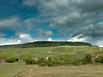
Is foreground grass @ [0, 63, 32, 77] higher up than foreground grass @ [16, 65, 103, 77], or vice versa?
foreground grass @ [0, 63, 32, 77]

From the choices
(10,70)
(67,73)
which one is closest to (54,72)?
(67,73)

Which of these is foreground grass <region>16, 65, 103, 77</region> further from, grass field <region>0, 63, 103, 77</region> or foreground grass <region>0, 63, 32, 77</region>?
foreground grass <region>0, 63, 32, 77</region>

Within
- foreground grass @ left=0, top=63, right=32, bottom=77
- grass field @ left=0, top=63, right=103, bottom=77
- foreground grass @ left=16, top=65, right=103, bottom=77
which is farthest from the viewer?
foreground grass @ left=0, top=63, right=32, bottom=77

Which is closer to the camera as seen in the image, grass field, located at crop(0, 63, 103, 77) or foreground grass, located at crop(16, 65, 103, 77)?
foreground grass, located at crop(16, 65, 103, 77)

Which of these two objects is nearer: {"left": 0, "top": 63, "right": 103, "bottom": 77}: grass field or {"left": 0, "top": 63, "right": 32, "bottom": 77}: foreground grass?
{"left": 0, "top": 63, "right": 103, "bottom": 77}: grass field

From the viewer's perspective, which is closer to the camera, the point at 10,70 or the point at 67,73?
the point at 67,73

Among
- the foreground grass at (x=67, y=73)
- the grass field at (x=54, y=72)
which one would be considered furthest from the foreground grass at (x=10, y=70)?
the foreground grass at (x=67, y=73)

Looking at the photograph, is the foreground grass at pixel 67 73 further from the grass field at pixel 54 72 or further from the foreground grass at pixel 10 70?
the foreground grass at pixel 10 70

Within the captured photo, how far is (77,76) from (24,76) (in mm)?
16372

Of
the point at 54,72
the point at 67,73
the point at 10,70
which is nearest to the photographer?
the point at 67,73

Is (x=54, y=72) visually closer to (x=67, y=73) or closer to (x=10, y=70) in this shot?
(x=67, y=73)

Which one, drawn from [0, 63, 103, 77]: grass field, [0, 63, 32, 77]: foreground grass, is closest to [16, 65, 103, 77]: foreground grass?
[0, 63, 103, 77]: grass field

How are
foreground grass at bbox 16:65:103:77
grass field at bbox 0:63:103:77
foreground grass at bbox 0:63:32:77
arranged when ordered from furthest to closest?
foreground grass at bbox 0:63:32:77, grass field at bbox 0:63:103:77, foreground grass at bbox 16:65:103:77

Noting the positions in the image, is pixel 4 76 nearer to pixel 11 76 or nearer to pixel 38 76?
pixel 11 76
